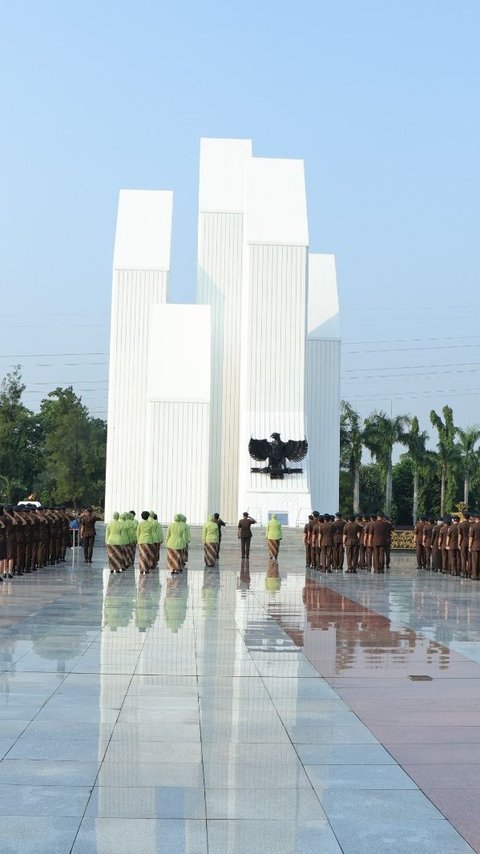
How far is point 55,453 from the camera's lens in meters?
66.3

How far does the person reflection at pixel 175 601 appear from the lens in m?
13.0

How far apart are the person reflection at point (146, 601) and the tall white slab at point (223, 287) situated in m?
20.9

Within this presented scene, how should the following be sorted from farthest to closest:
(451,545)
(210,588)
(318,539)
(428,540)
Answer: (428,540) < (318,539) < (451,545) < (210,588)

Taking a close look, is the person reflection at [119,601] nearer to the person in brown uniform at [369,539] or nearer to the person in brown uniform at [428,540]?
the person in brown uniform at [369,539]

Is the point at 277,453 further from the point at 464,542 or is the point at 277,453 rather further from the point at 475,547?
the point at 475,547

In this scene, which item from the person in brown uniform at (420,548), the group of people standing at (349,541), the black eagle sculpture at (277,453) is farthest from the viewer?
the black eagle sculpture at (277,453)

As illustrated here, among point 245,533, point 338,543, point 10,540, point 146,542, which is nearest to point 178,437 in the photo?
point 245,533

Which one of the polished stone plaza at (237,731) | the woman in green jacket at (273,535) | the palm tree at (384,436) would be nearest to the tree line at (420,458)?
the palm tree at (384,436)

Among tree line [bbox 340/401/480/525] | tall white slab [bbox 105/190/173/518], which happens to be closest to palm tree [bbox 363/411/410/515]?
tree line [bbox 340/401/480/525]

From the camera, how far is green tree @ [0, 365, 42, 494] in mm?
63906

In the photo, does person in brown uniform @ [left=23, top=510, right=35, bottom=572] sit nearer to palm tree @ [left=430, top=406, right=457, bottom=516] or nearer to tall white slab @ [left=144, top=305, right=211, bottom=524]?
tall white slab @ [left=144, top=305, right=211, bottom=524]

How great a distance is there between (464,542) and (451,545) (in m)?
0.82

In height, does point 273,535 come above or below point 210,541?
above

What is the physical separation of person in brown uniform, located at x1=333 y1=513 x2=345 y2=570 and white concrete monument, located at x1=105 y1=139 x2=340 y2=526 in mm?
12205
